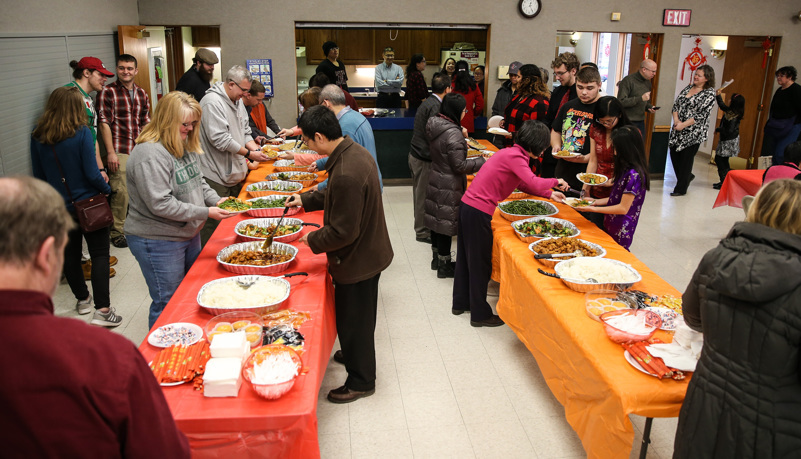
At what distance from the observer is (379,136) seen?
26.5 feet

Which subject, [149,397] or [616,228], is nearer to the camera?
[149,397]

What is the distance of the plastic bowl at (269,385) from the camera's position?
1.99 metres

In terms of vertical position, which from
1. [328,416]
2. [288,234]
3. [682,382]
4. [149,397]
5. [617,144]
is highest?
[617,144]

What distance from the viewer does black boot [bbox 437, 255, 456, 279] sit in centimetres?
506

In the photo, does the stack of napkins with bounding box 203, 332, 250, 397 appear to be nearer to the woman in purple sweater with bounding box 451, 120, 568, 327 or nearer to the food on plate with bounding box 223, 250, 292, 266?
the food on plate with bounding box 223, 250, 292, 266

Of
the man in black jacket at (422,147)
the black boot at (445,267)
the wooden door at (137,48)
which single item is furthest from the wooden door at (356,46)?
the black boot at (445,267)

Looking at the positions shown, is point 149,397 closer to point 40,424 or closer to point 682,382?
point 40,424

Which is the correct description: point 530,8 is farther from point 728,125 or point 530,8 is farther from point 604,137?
point 604,137

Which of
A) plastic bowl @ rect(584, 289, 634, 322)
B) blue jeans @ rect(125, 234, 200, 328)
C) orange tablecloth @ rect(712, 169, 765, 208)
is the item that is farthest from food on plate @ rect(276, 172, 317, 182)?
orange tablecloth @ rect(712, 169, 765, 208)

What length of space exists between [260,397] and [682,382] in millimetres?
1577

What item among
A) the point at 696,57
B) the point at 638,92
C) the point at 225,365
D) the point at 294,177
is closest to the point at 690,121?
the point at 638,92

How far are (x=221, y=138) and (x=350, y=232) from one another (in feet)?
6.94

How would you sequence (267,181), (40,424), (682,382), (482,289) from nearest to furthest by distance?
(40,424), (682,382), (482,289), (267,181)

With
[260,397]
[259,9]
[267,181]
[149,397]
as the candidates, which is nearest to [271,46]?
[259,9]
